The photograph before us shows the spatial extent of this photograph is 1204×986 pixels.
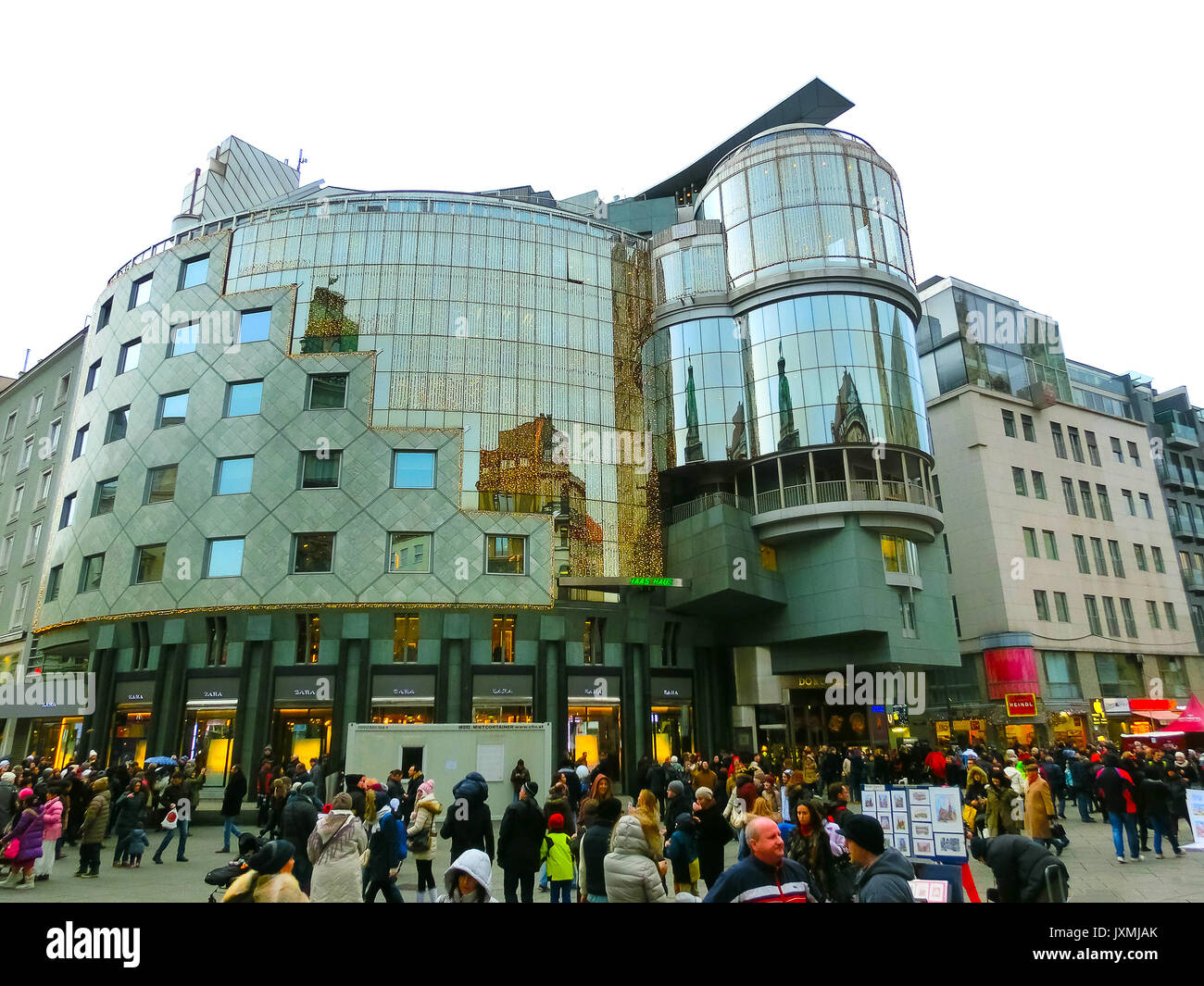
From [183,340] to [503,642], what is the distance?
24.2 metres

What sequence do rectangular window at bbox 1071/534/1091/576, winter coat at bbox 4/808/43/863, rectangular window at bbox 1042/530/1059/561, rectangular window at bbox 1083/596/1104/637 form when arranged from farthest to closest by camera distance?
rectangular window at bbox 1071/534/1091/576 < rectangular window at bbox 1042/530/1059/561 < rectangular window at bbox 1083/596/1104/637 < winter coat at bbox 4/808/43/863

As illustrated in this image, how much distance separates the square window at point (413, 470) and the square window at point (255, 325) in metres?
10.3

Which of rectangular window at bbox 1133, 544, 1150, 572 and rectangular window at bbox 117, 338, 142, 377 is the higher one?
rectangular window at bbox 117, 338, 142, 377

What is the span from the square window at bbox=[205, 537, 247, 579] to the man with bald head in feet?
119

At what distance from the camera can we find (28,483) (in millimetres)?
50344

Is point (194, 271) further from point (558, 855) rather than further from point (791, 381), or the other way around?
point (558, 855)

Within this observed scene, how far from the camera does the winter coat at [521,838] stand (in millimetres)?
9867

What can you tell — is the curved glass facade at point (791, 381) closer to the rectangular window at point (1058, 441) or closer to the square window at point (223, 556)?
the rectangular window at point (1058, 441)

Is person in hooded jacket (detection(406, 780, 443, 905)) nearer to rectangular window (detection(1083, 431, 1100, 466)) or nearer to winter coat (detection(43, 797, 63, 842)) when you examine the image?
winter coat (detection(43, 797, 63, 842))

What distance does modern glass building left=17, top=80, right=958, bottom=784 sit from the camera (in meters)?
36.1

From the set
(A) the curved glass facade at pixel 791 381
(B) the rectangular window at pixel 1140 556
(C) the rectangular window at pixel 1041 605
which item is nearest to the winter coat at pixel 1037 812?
(A) the curved glass facade at pixel 791 381

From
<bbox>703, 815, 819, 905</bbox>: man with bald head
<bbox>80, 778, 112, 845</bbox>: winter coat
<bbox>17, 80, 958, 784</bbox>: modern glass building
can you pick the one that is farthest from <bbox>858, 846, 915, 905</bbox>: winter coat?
<bbox>17, 80, 958, 784</bbox>: modern glass building

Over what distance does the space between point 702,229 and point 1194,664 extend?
49.4 metres
